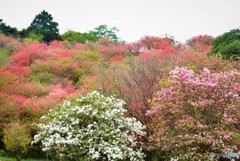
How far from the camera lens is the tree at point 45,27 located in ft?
163

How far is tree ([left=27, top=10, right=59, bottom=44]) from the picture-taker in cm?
4978

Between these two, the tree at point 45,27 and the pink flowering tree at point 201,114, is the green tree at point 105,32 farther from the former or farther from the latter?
the pink flowering tree at point 201,114

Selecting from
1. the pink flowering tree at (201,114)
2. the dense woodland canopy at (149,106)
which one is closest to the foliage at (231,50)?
the dense woodland canopy at (149,106)

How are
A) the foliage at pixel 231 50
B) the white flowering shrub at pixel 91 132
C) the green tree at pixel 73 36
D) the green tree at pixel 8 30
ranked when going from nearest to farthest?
the white flowering shrub at pixel 91 132 < the foliage at pixel 231 50 < the green tree at pixel 8 30 < the green tree at pixel 73 36

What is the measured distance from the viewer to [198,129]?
10.7 m

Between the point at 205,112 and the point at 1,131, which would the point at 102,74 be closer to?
the point at 1,131

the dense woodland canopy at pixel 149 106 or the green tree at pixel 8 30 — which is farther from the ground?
the green tree at pixel 8 30

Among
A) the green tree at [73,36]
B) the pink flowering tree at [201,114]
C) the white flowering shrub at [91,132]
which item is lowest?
the white flowering shrub at [91,132]

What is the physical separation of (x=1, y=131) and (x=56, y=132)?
9196mm

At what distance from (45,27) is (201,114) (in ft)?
142

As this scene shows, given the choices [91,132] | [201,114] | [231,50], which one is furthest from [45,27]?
[201,114]

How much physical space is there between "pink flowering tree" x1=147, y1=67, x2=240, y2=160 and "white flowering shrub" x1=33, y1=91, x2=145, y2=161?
5.40 ft

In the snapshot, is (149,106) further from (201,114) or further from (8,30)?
(8,30)

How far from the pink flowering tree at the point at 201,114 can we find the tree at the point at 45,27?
133ft
